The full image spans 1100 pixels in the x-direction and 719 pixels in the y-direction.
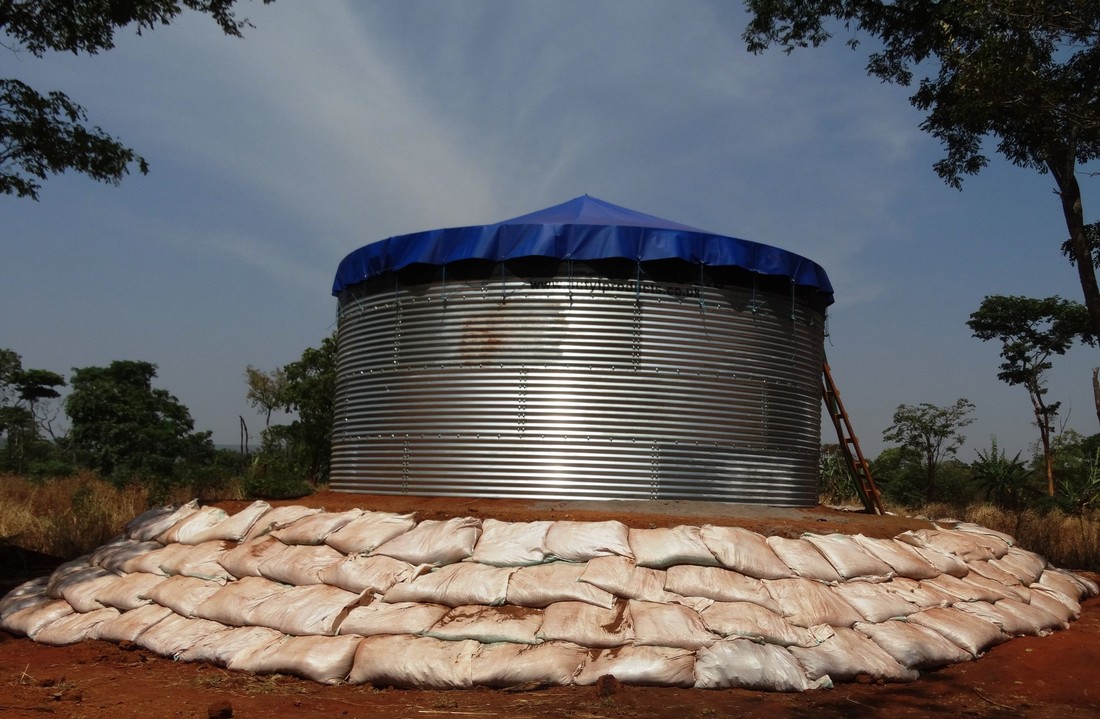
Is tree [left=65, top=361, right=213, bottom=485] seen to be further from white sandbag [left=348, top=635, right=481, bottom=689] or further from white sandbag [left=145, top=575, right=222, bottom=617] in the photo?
white sandbag [left=348, top=635, right=481, bottom=689]

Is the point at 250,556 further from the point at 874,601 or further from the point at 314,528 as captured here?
the point at 874,601

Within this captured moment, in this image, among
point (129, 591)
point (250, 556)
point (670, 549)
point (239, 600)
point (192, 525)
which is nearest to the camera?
point (670, 549)

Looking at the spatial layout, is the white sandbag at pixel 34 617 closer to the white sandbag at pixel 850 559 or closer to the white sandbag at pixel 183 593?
the white sandbag at pixel 183 593

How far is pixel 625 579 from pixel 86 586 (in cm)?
540

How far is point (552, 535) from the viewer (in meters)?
7.02

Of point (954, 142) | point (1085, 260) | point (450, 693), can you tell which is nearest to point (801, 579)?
point (450, 693)

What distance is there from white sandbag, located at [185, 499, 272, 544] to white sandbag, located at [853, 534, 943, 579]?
571 cm

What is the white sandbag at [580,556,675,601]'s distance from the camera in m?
6.49

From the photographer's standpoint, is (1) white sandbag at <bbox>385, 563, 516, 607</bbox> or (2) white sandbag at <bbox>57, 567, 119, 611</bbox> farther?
(2) white sandbag at <bbox>57, 567, 119, 611</bbox>

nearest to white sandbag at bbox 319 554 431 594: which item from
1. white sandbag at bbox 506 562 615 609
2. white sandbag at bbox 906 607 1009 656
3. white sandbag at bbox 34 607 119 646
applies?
white sandbag at bbox 506 562 615 609

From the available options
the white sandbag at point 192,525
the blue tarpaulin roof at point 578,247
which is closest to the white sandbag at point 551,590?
the white sandbag at point 192,525

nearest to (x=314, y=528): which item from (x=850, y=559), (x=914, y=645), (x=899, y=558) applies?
(x=850, y=559)

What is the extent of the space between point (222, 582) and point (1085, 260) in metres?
11.5

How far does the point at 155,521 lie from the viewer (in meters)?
8.97
